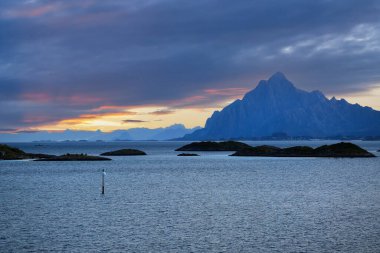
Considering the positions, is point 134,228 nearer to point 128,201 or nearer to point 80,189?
point 128,201

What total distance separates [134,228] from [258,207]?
1966cm

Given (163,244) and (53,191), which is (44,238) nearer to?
(163,244)

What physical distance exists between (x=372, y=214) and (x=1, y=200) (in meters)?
Answer: 49.1

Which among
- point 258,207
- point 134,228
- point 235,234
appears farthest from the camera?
point 258,207

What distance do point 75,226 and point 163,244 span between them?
12.1 m

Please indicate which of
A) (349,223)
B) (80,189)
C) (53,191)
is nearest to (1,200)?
(53,191)

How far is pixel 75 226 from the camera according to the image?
46.8 m

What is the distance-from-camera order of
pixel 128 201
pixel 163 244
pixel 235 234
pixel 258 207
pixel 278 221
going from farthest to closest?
pixel 128 201, pixel 258 207, pixel 278 221, pixel 235 234, pixel 163 244

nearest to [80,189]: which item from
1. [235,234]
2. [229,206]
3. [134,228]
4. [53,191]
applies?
[53,191]

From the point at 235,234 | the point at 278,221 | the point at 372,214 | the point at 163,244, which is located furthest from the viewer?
the point at 372,214

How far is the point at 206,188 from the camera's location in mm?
84250

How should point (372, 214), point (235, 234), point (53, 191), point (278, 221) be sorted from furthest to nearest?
point (53, 191) → point (372, 214) → point (278, 221) → point (235, 234)

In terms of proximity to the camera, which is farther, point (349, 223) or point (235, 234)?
point (349, 223)

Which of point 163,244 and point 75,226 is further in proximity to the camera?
point 75,226
